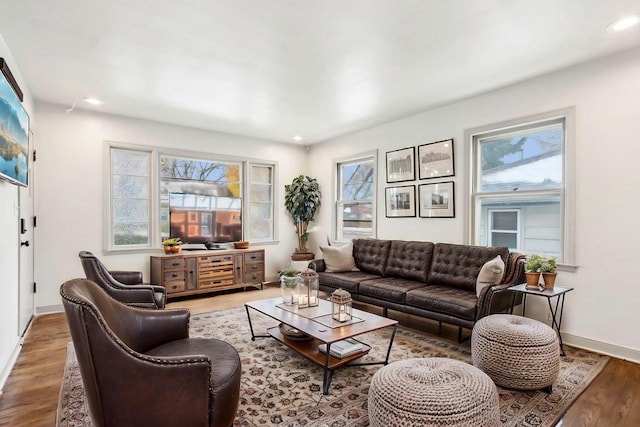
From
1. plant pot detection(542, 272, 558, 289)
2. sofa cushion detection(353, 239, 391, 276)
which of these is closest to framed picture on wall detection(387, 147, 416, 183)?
sofa cushion detection(353, 239, 391, 276)

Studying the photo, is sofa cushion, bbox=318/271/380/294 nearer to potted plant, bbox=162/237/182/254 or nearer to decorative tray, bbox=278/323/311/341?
decorative tray, bbox=278/323/311/341

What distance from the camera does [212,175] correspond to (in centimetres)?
570

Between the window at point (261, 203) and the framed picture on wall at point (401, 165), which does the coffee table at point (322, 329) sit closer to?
the framed picture on wall at point (401, 165)

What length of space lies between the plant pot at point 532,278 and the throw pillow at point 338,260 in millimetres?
2193

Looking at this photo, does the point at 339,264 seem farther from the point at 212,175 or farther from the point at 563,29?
the point at 563,29

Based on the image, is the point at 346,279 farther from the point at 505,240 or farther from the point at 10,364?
the point at 10,364

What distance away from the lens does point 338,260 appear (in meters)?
4.66

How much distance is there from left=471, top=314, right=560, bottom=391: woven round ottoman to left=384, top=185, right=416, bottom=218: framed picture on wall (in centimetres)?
250

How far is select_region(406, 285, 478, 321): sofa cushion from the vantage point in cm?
300

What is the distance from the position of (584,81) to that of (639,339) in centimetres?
233

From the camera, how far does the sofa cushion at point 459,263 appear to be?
351 cm

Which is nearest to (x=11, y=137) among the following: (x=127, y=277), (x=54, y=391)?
(x=127, y=277)

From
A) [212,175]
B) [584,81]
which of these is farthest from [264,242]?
[584,81]

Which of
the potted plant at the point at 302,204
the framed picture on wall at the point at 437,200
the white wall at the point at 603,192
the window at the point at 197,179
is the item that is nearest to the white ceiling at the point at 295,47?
the white wall at the point at 603,192
